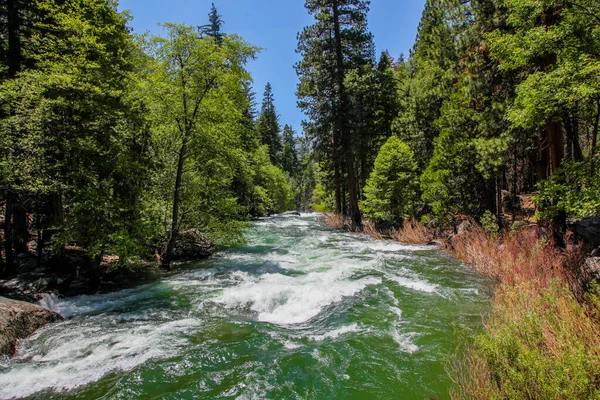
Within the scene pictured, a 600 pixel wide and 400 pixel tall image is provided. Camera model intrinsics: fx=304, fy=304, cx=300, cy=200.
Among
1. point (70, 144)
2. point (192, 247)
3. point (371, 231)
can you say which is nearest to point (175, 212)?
point (192, 247)

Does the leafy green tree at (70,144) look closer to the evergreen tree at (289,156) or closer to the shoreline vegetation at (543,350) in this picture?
the shoreline vegetation at (543,350)

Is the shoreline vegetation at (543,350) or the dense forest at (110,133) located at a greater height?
the dense forest at (110,133)

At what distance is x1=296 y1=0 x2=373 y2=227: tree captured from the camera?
834 inches

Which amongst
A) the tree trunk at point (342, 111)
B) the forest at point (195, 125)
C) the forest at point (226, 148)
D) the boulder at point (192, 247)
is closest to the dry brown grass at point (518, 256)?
the forest at point (226, 148)

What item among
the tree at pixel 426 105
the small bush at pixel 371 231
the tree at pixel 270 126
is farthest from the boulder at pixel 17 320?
the tree at pixel 270 126

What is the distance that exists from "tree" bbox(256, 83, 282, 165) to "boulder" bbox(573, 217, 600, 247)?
172 feet

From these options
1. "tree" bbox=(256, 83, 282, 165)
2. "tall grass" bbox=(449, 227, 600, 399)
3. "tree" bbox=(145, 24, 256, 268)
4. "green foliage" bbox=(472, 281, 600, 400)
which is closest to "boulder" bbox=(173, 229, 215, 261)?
"tree" bbox=(145, 24, 256, 268)

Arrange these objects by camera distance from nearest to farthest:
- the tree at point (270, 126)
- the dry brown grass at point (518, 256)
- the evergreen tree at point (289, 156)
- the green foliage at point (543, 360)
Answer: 1. the green foliage at point (543, 360)
2. the dry brown grass at point (518, 256)
3. the tree at point (270, 126)
4. the evergreen tree at point (289, 156)

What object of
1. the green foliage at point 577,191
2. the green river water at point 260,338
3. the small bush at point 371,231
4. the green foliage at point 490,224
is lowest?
the green river water at point 260,338

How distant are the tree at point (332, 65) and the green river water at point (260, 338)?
535 inches

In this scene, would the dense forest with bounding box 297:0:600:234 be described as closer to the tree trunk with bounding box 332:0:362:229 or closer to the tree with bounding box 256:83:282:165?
the tree trunk with bounding box 332:0:362:229

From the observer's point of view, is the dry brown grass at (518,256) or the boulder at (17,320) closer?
the boulder at (17,320)

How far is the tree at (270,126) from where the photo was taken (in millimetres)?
59344

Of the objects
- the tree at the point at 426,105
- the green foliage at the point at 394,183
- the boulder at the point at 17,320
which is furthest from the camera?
the green foliage at the point at 394,183
